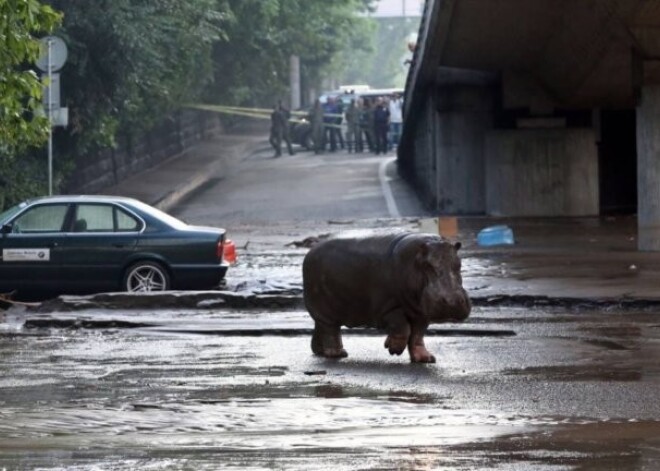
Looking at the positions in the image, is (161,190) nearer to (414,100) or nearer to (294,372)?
(414,100)

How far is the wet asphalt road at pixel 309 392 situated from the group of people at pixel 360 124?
117ft

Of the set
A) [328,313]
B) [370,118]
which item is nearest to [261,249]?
[328,313]

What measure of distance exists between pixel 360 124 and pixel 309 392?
146 feet

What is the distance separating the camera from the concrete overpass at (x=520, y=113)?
91.3ft

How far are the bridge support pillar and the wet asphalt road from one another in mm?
6298

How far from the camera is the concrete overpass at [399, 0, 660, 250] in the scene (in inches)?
1096

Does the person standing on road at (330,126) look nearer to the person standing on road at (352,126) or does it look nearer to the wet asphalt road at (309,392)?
the person standing on road at (352,126)

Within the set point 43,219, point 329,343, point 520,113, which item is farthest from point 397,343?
point 520,113

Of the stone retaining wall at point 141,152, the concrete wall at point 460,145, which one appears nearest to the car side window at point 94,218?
the concrete wall at point 460,145

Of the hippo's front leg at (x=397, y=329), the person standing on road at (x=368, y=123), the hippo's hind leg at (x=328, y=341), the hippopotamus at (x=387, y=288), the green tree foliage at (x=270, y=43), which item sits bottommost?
the hippo's hind leg at (x=328, y=341)

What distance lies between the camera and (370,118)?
55.1m

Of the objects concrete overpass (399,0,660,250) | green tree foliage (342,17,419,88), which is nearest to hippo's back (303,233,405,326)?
concrete overpass (399,0,660,250)

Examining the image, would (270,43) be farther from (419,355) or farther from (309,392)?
(309,392)

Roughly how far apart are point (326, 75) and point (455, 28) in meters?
57.5
